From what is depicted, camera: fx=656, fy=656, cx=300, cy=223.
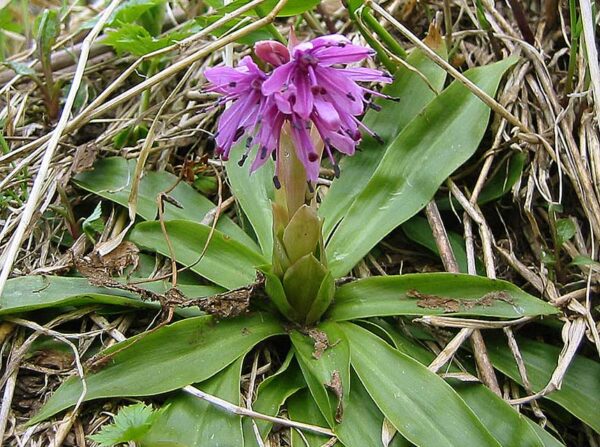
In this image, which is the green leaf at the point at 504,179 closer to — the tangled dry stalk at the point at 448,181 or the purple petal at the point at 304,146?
the tangled dry stalk at the point at 448,181

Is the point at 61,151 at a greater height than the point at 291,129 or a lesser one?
lesser

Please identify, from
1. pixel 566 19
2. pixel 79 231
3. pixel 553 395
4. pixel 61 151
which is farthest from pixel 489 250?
pixel 61 151

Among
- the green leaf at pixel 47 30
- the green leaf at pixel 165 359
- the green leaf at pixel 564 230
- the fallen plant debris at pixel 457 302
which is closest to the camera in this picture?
the green leaf at pixel 165 359

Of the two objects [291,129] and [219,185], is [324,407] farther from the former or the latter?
[219,185]

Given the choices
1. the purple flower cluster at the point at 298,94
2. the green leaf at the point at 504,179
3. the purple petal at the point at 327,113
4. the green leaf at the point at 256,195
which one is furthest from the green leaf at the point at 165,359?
the green leaf at the point at 504,179

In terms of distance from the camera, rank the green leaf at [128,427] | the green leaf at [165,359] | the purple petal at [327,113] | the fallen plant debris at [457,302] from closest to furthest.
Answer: the green leaf at [128,427], the purple petal at [327,113], the green leaf at [165,359], the fallen plant debris at [457,302]

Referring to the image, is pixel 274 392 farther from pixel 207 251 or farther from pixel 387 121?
pixel 387 121

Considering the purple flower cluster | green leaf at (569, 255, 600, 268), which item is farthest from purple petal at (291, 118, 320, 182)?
green leaf at (569, 255, 600, 268)
